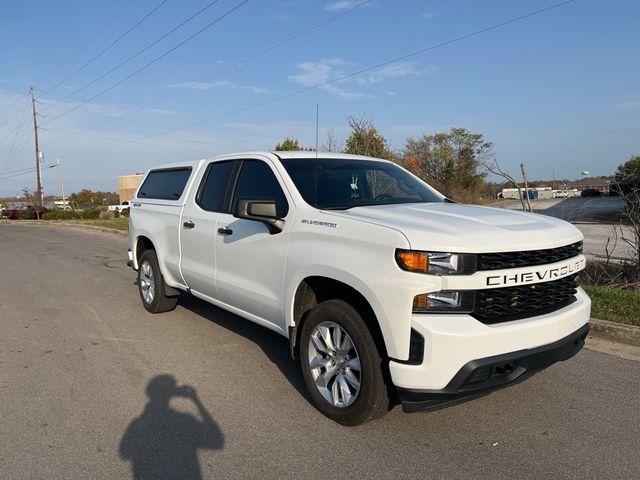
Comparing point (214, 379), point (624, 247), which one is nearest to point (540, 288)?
point (214, 379)

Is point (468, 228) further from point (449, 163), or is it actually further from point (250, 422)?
point (449, 163)

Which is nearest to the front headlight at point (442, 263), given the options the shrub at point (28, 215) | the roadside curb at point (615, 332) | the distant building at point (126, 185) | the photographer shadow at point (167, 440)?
the photographer shadow at point (167, 440)

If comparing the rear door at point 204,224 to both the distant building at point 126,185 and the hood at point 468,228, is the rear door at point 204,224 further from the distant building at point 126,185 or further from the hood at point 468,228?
the distant building at point 126,185

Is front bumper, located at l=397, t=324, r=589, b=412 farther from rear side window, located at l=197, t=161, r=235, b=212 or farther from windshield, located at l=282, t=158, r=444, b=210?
rear side window, located at l=197, t=161, r=235, b=212

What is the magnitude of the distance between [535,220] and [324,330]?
1.71m

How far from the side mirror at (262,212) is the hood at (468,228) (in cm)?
53

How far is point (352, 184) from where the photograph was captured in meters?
4.54

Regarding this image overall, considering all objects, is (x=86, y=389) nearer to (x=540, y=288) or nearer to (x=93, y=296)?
(x=540, y=288)

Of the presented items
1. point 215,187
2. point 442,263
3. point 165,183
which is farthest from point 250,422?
point 165,183

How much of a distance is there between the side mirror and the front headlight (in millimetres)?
1307

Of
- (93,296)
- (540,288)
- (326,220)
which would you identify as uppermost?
(326,220)

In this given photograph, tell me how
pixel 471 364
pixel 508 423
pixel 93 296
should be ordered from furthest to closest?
pixel 93 296 < pixel 508 423 < pixel 471 364

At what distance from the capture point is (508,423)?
3566 mm

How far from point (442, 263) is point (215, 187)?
2.99 meters
